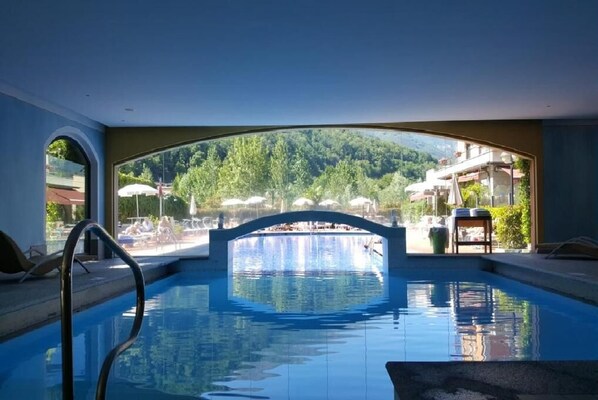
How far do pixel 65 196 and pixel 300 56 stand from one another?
259 inches

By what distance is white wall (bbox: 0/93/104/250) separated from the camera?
879 cm

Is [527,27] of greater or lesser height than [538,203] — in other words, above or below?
above

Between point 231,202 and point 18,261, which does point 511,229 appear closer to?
point 231,202

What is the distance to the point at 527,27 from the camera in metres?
6.12

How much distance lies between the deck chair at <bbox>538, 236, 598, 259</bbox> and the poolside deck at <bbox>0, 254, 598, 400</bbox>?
6.9 inches

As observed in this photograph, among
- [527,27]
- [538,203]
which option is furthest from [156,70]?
[538,203]

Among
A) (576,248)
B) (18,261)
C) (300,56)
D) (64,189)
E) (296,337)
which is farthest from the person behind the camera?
(64,189)

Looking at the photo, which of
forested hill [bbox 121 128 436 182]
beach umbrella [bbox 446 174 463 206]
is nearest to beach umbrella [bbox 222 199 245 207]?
beach umbrella [bbox 446 174 463 206]

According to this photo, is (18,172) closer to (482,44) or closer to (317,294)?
(317,294)

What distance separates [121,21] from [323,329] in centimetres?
374

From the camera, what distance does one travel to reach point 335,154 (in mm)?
37188

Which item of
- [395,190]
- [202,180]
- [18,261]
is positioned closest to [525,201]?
[18,261]

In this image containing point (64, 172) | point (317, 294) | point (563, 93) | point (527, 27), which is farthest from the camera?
point (64, 172)

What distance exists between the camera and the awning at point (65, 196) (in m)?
10.8
